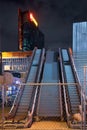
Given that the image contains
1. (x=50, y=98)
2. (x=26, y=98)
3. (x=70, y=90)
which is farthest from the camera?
(x=70, y=90)

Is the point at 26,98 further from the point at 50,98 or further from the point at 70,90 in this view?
the point at 70,90

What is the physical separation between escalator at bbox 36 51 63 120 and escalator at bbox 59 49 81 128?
55 centimetres

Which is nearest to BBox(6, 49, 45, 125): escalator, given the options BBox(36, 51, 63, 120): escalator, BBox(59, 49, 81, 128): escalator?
BBox(36, 51, 63, 120): escalator

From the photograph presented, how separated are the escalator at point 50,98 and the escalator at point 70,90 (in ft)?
1.79

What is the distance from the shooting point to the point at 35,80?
23328 mm

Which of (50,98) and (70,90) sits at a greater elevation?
(70,90)

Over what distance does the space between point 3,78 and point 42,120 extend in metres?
3.29

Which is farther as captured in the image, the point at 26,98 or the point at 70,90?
the point at 70,90

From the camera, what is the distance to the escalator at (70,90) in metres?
→ 16.1

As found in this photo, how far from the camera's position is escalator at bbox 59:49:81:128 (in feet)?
52.8

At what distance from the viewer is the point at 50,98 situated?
66.7ft

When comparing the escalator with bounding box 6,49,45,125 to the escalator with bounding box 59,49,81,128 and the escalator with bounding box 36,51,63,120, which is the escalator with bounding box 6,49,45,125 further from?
the escalator with bounding box 59,49,81,128

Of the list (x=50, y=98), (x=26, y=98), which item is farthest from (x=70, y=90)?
(x=26, y=98)

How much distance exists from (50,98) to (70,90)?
155 centimetres
